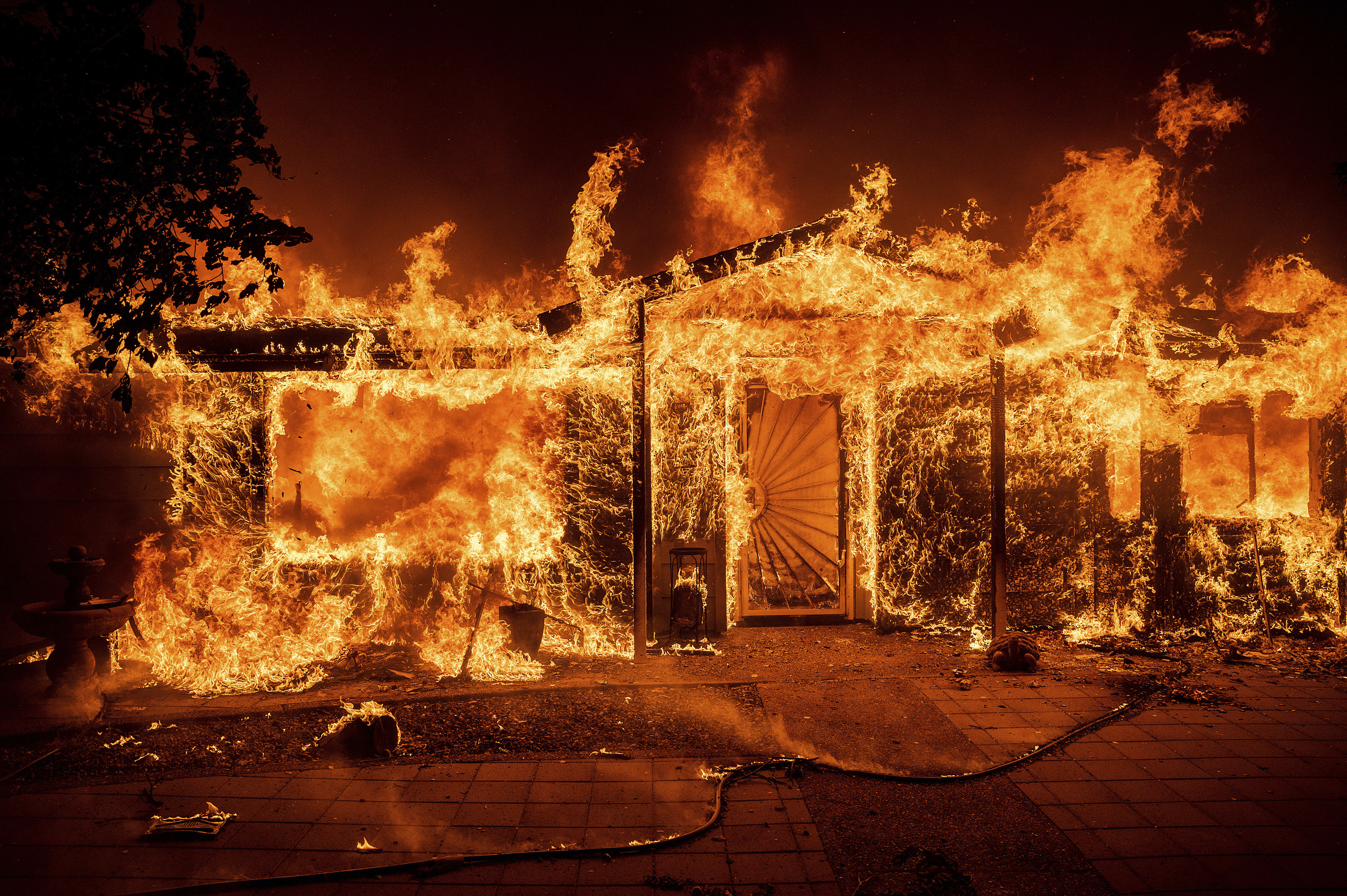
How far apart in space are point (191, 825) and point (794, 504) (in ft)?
27.0

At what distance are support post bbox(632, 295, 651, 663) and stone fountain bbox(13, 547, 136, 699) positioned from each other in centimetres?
531

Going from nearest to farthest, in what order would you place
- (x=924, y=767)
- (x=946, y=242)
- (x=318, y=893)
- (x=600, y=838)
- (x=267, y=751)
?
1. (x=318, y=893)
2. (x=600, y=838)
3. (x=924, y=767)
4. (x=267, y=751)
5. (x=946, y=242)

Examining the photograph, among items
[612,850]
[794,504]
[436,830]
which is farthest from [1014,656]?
[436,830]

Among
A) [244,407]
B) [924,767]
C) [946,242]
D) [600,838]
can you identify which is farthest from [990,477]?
[244,407]

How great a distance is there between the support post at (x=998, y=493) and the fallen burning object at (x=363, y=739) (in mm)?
6624

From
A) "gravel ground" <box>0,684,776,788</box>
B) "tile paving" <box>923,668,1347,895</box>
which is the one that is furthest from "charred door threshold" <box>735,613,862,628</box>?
"gravel ground" <box>0,684,776,788</box>

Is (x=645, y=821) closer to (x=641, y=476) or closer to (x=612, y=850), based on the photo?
(x=612, y=850)

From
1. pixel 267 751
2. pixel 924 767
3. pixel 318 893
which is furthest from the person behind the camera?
pixel 267 751

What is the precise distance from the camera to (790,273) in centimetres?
808

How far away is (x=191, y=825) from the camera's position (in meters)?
4.09

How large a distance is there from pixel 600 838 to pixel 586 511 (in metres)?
4.60

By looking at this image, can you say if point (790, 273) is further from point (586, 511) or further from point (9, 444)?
point (9, 444)

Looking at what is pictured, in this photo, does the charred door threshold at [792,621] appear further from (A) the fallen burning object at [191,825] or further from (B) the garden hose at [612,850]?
(A) the fallen burning object at [191,825]

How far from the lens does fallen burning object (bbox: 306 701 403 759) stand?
5.18m
